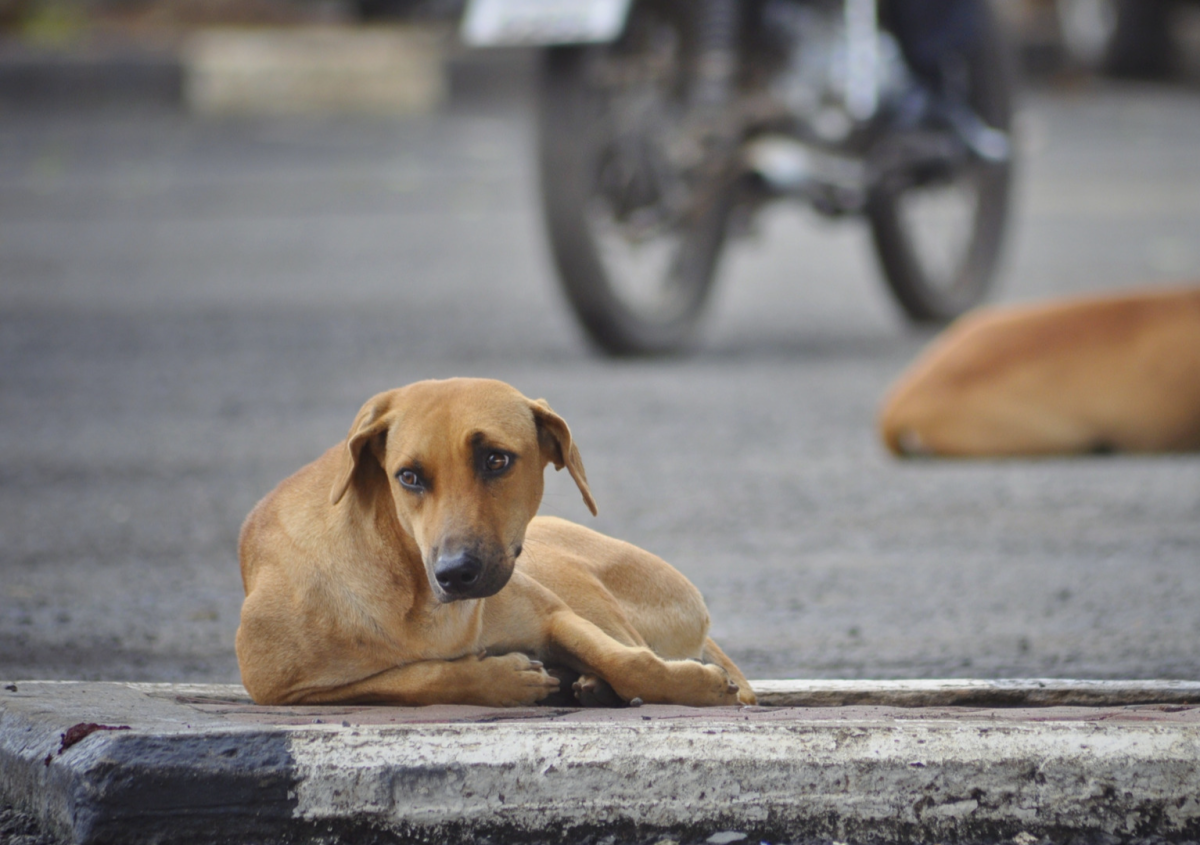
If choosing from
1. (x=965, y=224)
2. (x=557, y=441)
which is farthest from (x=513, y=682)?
(x=965, y=224)

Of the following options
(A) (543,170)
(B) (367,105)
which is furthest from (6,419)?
(B) (367,105)

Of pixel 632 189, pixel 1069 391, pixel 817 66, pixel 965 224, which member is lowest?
pixel 1069 391

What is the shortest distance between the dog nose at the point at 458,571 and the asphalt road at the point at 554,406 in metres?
1.18

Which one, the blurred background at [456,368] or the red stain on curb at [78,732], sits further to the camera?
the blurred background at [456,368]

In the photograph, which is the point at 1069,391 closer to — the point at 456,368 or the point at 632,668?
the point at 456,368

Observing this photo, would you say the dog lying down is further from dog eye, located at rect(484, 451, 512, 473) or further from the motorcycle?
dog eye, located at rect(484, 451, 512, 473)

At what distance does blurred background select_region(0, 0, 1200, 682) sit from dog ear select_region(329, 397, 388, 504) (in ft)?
3.44

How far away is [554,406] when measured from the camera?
19.7 feet

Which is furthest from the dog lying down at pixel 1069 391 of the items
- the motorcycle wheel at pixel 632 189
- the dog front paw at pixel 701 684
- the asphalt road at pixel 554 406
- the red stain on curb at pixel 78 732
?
the red stain on curb at pixel 78 732

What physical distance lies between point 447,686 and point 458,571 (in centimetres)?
32

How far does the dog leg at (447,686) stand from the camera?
7.85ft

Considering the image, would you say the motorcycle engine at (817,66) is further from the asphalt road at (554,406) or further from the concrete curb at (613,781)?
the concrete curb at (613,781)

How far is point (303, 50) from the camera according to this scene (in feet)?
54.6

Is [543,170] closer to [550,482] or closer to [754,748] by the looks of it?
[550,482]
